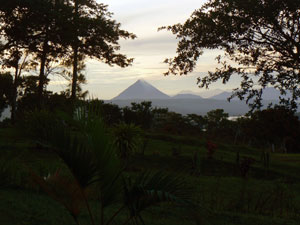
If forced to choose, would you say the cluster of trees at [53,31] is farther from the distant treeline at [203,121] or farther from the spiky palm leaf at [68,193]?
the spiky palm leaf at [68,193]

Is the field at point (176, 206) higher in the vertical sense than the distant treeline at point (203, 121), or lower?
lower

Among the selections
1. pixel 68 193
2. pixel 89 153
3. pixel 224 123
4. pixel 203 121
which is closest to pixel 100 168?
pixel 89 153

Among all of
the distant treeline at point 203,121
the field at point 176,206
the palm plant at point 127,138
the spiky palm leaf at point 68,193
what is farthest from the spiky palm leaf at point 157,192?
the palm plant at point 127,138

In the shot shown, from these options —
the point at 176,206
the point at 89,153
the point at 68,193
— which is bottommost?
the point at 176,206

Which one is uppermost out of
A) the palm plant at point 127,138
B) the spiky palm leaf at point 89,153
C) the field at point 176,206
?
the spiky palm leaf at point 89,153

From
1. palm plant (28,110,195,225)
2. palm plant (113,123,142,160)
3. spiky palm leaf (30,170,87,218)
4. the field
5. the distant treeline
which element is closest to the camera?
palm plant (28,110,195,225)

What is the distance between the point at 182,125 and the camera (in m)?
56.4

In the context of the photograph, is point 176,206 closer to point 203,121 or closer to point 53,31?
point 53,31

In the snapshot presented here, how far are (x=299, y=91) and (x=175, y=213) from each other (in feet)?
28.2

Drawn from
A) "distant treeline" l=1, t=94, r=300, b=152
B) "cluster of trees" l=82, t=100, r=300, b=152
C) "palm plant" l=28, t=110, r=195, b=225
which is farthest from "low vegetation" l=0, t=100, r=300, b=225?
A: "distant treeline" l=1, t=94, r=300, b=152

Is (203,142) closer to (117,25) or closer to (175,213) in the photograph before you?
(117,25)

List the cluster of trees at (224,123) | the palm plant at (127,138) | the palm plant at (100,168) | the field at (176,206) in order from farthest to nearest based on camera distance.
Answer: the cluster of trees at (224,123) < the palm plant at (127,138) < the field at (176,206) < the palm plant at (100,168)

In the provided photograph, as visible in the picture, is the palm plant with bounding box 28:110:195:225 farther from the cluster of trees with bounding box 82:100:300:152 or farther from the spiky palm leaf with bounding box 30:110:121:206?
the cluster of trees with bounding box 82:100:300:152


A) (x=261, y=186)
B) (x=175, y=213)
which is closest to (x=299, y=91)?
(x=261, y=186)
